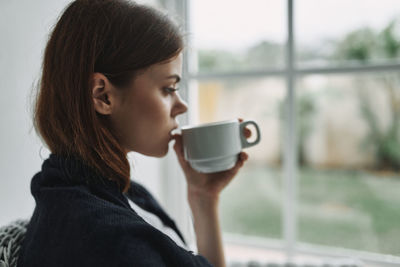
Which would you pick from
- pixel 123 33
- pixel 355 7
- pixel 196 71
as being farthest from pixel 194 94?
pixel 123 33

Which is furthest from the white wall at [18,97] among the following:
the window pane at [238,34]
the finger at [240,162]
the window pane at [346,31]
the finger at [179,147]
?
the window pane at [346,31]

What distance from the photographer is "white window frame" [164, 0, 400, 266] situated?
1.31 m

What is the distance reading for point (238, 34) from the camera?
4.90 ft

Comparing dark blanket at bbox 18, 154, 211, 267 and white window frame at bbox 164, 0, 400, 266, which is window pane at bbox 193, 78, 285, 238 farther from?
dark blanket at bbox 18, 154, 211, 267

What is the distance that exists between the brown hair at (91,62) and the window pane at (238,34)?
2.61 feet

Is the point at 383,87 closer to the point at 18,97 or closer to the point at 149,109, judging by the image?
the point at 149,109

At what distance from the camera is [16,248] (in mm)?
700

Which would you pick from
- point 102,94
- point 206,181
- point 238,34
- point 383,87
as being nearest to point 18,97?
point 102,94

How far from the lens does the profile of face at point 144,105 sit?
718 millimetres

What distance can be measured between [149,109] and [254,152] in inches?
45.5

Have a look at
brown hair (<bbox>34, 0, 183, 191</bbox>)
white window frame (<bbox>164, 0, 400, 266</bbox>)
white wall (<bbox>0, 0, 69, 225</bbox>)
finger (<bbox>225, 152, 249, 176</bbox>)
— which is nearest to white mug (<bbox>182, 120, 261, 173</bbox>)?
finger (<bbox>225, 152, 249, 176</bbox>)

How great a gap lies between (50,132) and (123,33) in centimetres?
27

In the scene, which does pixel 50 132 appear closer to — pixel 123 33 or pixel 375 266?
pixel 123 33

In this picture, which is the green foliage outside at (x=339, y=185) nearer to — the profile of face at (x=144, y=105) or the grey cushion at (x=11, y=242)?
the profile of face at (x=144, y=105)
